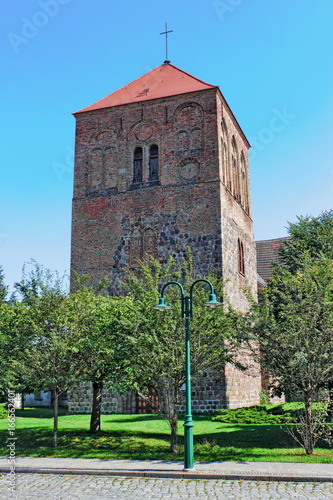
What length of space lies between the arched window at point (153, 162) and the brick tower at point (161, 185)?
0.06m

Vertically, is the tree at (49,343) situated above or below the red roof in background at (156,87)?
below

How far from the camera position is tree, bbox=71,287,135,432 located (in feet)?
51.6

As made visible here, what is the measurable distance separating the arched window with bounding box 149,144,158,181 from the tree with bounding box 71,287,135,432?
1065 centimetres

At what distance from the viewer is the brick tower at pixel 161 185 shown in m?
25.3

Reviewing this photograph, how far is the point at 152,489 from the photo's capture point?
10.1 meters

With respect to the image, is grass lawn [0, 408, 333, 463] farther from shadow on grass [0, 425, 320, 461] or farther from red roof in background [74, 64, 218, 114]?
red roof in background [74, 64, 218, 114]

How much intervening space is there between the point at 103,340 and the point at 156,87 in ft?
57.1

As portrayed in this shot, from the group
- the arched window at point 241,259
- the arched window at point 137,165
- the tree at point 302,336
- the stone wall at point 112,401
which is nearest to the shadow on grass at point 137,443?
the tree at point 302,336

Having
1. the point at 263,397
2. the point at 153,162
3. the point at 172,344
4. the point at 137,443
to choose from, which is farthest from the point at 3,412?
the point at 172,344

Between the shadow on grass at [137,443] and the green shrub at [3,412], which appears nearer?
the shadow on grass at [137,443]

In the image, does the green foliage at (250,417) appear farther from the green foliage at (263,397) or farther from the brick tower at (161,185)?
the green foliage at (263,397)

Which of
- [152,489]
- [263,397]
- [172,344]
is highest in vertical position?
[172,344]

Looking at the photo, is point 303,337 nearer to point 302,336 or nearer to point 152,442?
point 302,336

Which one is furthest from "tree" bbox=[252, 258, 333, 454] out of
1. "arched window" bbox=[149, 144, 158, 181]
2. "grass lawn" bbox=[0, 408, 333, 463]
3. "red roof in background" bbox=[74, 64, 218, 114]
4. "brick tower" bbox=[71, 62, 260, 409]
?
"red roof in background" bbox=[74, 64, 218, 114]
